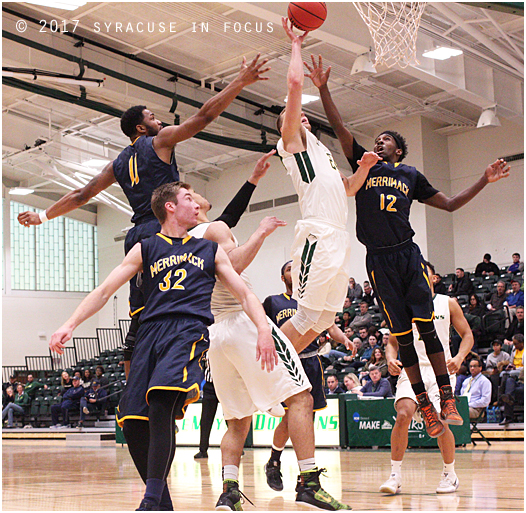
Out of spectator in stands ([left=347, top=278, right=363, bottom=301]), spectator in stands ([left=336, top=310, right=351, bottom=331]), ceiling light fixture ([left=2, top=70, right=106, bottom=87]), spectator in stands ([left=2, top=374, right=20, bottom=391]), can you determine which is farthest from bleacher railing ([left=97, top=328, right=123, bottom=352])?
ceiling light fixture ([left=2, top=70, right=106, bottom=87])

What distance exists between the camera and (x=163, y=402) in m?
3.66

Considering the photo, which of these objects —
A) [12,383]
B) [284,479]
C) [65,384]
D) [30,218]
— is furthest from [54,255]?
[30,218]

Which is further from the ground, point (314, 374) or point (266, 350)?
point (266, 350)

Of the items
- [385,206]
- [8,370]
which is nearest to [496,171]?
[385,206]

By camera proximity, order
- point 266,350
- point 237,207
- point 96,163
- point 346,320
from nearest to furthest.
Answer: point 266,350 → point 237,207 → point 346,320 → point 96,163

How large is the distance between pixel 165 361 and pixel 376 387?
9.35 metres

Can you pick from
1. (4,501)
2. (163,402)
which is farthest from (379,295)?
(4,501)

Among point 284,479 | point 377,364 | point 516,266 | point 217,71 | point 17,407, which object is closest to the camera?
point 284,479

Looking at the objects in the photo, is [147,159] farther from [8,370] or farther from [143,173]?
[8,370]

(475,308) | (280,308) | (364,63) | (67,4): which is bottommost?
(280,308)

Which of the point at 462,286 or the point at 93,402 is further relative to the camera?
the point at 93,402

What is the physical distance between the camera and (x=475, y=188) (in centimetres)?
552

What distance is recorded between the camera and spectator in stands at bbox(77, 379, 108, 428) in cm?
2012

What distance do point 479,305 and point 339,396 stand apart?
6.41 metres
